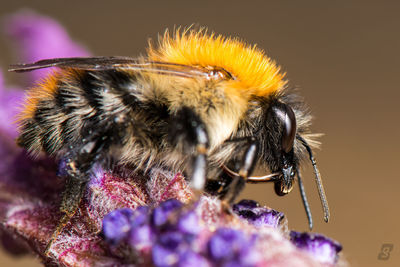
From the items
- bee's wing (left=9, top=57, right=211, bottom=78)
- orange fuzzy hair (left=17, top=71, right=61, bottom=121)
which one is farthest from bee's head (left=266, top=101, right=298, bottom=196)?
orange fuzzy hair (left=17, top=71, right=61, bottom=121)

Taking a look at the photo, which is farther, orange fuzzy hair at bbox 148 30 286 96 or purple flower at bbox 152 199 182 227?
orange fuzzy hair at bbox 148 30 286 96

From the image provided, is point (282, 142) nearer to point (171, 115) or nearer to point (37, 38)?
point (171, 115)

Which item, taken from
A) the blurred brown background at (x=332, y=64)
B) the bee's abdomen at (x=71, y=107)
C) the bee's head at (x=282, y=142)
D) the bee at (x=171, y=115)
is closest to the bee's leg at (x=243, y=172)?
the bee at (x=171, y=115)

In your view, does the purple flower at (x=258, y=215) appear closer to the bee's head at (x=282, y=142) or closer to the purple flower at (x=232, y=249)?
the bee's head at (x=282, y=142)

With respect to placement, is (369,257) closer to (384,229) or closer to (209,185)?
(384,229)

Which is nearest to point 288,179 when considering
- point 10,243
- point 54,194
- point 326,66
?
point 54,194

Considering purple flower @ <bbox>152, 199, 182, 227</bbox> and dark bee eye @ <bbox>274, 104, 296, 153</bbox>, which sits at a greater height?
dark bee eye @ <bbox>274, 104, 296, 153</bbox>

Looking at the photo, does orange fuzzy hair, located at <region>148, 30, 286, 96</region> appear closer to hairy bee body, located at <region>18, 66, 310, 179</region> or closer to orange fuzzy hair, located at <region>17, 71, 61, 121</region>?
hairy bee body, located at <region>18, 66, 310, 179</region>
